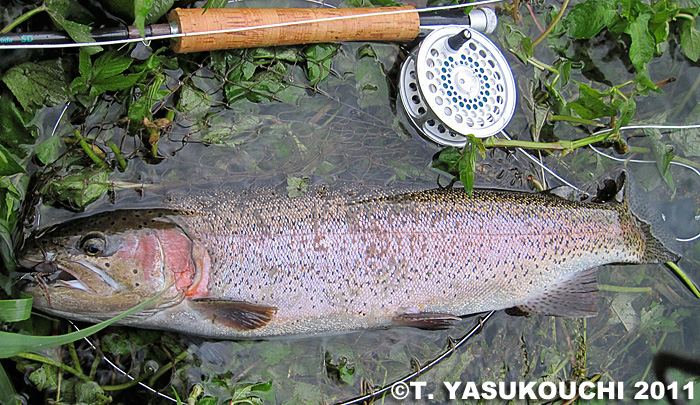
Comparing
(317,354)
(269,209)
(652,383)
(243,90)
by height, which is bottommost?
(652,383)

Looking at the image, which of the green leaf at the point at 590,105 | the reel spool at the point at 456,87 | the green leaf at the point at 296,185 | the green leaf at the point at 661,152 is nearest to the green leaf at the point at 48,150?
the green leaf at the point at 296,185

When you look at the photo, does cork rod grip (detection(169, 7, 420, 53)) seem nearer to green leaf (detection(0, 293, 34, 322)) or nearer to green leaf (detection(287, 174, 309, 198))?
green leaf (detection(287, 174, 309, 198))

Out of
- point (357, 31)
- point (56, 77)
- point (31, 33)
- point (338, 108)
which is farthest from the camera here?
point (338, 108)

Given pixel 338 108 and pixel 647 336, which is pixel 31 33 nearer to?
pixel 338 108

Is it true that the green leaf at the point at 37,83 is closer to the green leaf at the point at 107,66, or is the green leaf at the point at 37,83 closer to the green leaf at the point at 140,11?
the green leaf at the point at 107,66

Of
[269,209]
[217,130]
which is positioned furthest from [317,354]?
[217,130]

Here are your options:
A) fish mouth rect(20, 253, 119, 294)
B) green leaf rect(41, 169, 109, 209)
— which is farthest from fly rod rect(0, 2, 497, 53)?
fish mouth rect(20, 253, 119, 294)

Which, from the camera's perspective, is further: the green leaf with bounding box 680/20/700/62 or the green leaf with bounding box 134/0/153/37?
the green leaf with bounding box 680/20/700/62
